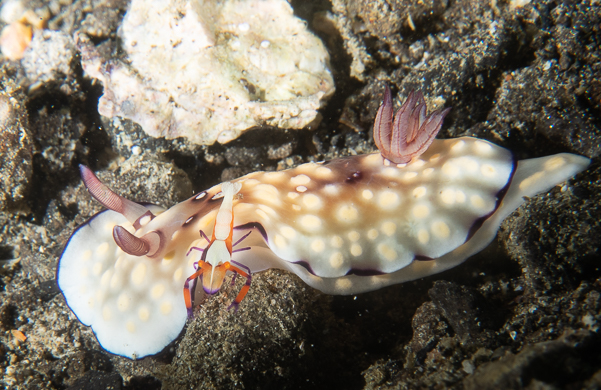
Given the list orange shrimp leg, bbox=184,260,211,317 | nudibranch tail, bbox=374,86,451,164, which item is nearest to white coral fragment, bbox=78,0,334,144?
nudibranch tail, bbox=374,86,451,164

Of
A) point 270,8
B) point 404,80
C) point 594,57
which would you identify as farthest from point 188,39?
point 594,57

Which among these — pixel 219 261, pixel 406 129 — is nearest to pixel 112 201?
pixel 219 261

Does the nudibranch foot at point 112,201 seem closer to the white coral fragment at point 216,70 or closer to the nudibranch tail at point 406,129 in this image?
the white coral fragment at point 216,70

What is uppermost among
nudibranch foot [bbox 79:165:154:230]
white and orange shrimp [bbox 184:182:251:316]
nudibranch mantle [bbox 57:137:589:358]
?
nudibranch foot [bbox 79:165:154:230]

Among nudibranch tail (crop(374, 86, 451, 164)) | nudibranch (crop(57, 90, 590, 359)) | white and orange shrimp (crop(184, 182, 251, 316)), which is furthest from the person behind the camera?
nudibranch tail (crop(374, 86, 451, 164))

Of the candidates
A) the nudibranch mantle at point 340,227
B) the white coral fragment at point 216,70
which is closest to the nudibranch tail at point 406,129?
the nudibranch mantle at point 340,227

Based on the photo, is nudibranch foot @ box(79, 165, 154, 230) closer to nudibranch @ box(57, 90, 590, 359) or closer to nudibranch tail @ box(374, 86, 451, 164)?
nudibranch @ box(57, 90, 590, 359)

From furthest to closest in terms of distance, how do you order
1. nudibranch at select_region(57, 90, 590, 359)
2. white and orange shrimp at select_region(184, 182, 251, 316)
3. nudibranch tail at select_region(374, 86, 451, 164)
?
1. nudibranch tail at select_region(374, 86, 451, 164)
2. nudibranch at select_region(57, 90, 590, 359)
3. white and orange shrimp at select_region(184, 182, 251, 316)
